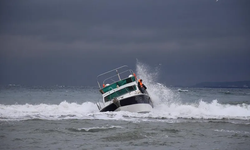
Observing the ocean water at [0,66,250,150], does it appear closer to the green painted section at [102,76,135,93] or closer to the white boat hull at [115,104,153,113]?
the white boat hull at [115,104,153,113]

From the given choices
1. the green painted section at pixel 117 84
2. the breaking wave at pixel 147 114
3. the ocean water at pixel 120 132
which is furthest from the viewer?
the green painted section at pixel 117 84

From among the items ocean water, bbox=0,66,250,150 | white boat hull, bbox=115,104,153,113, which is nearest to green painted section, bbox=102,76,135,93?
white boat hull, bbox=115,104,153,113

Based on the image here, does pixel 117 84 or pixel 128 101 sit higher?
pixel 117 84

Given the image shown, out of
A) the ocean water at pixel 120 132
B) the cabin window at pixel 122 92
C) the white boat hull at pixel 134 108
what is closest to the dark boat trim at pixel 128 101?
the white boat hull at pixel 134 108

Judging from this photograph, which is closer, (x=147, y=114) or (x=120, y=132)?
(x=120, y=132)

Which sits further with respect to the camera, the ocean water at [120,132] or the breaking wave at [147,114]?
the breaking wave at [147,114]

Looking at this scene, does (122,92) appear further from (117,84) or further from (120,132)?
(120,132)

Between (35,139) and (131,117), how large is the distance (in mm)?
9595

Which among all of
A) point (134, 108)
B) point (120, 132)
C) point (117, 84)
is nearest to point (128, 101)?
point (134, 108)

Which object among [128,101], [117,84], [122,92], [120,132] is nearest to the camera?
[120,132]

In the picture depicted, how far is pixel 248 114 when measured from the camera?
29.3m

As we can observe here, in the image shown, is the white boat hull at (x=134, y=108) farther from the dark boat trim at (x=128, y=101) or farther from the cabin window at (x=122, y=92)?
the cabin window at (x=122, y=92)

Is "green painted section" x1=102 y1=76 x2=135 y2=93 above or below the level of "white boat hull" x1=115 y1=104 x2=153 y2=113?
above

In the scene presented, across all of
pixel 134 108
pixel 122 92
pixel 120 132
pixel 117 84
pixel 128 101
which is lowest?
pixel 120 132
